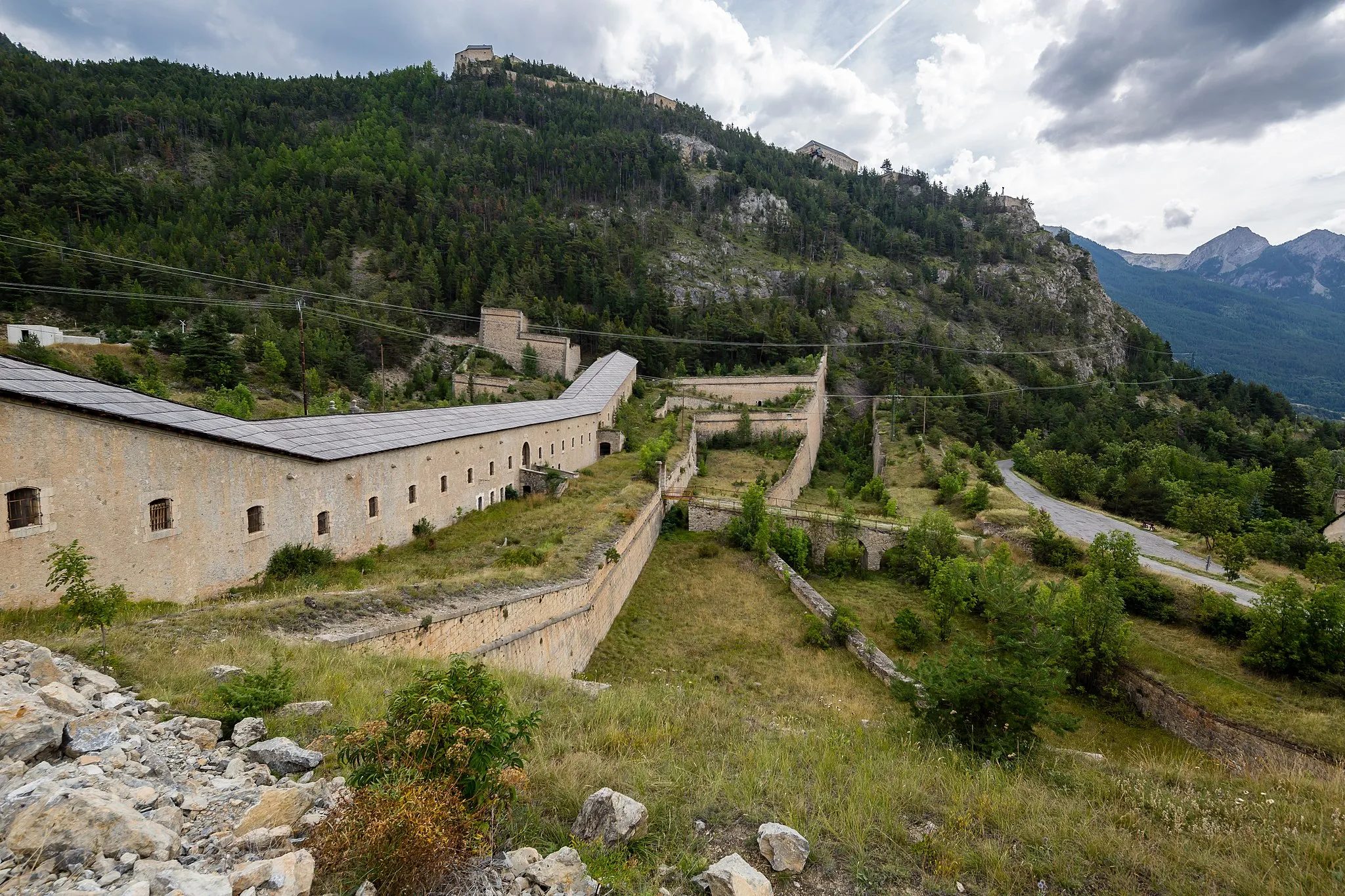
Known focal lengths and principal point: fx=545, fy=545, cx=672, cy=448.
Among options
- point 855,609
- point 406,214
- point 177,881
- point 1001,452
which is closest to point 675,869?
point 177,881

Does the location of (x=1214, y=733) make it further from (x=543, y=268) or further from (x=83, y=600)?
(x=543, y=268)

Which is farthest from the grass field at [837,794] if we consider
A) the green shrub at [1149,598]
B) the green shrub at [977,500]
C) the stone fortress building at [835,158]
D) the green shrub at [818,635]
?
the stone fortress building at [835,158]

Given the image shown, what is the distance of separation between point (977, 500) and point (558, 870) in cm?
2916

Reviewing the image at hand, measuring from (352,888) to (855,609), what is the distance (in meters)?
20.3

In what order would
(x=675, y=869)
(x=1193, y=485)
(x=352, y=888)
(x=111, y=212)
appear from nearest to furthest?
(x=352, y=888), (x=675, y=869), (x=1193, y=485), (x=111, y=212)

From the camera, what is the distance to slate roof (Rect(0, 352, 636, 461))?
28.9 feet

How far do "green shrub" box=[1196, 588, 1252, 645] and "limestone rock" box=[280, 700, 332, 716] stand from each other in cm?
2183

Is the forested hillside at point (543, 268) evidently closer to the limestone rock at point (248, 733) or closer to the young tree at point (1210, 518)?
the young tree at point (1210, 518)

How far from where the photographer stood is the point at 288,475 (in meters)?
12.5

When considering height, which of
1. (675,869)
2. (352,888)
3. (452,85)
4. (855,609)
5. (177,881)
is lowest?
(855,609)

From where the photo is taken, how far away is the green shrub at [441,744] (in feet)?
12.0

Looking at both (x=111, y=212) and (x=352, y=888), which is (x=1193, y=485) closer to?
(x=352, y=888)

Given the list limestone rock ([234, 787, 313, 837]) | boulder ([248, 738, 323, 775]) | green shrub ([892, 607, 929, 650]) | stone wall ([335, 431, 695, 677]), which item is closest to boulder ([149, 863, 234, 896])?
limestone rock ([234, 787, 313, 837])

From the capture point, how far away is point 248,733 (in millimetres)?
4645
